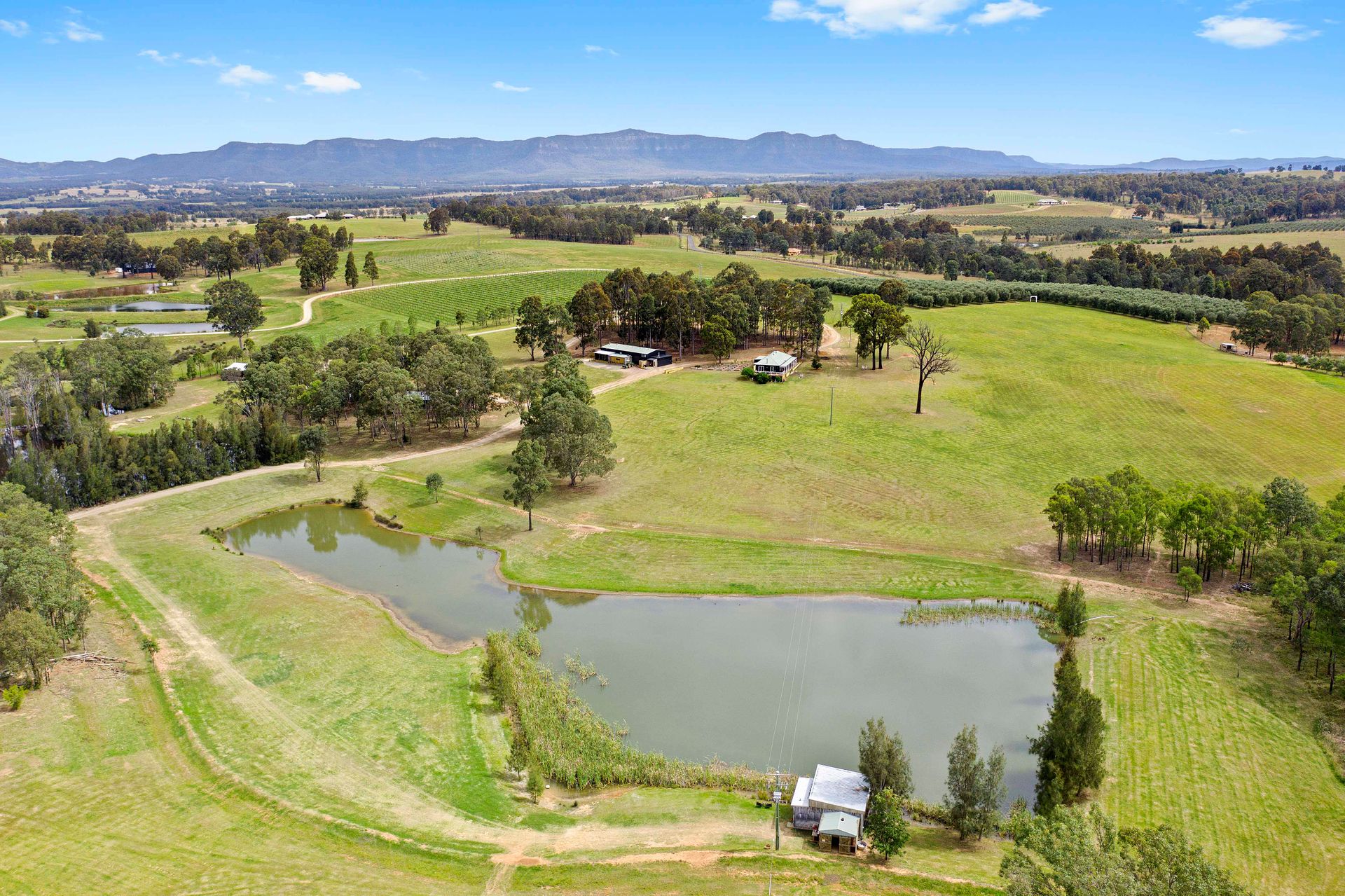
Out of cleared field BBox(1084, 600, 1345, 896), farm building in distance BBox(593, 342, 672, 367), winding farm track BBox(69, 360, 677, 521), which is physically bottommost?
cleared field BBox(1084, 600, 1345, 896)

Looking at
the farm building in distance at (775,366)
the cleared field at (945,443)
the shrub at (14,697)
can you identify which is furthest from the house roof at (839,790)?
the farm building in distance at (775,366)

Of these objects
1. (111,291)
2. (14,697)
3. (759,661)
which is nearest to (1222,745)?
(759,661)

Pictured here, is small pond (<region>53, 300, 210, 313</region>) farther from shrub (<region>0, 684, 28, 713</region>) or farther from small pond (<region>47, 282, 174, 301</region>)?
shrub (<region>0, 684, 28, 713</region>)

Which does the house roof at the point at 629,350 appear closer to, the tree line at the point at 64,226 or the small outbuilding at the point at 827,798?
the small outbuilding at the point at 827,798

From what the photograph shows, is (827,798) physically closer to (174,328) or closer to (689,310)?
(689,310)

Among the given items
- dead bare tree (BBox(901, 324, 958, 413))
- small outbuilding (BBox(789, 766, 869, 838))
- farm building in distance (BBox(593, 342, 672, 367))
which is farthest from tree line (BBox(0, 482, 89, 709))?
dead bare tree (BBox(901, 324, 958, 413))

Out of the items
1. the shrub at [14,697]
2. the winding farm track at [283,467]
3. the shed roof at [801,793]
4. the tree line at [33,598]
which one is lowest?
the shed roof at [801,793]
